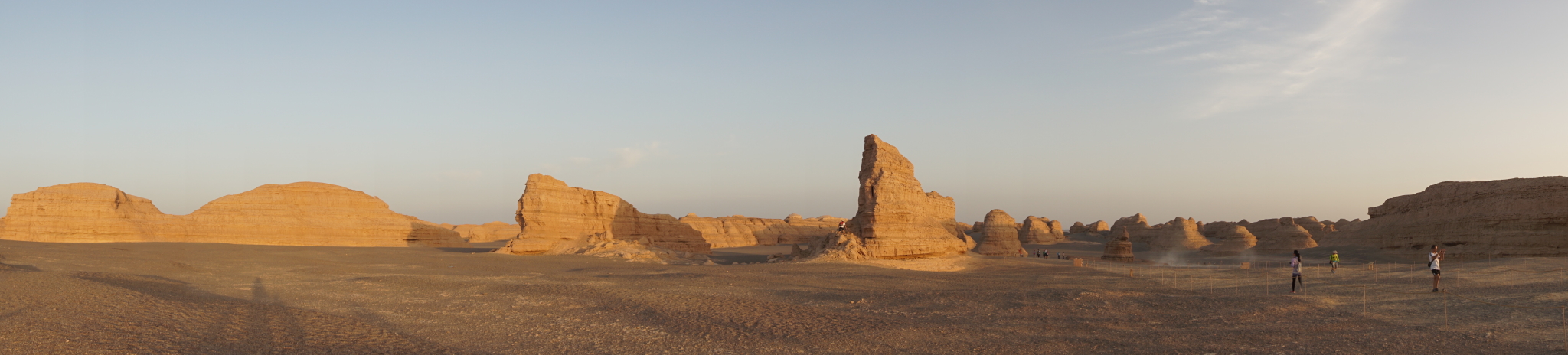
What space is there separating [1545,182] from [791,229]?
73609 millimetres

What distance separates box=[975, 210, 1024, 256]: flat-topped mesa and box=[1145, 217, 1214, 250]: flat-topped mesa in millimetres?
21525

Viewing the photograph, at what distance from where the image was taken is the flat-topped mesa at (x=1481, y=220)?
3478 cm

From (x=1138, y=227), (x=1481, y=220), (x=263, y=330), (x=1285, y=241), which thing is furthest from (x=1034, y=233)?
(x=263, y=330)

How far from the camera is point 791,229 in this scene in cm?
9944

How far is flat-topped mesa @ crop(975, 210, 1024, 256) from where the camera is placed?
183 feet

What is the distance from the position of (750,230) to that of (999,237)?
39441 mm

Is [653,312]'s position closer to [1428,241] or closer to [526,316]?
[526,316]

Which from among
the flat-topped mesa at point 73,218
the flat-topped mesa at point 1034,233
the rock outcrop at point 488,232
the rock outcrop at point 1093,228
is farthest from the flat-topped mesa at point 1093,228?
the flat-topped mesa at point 73,218

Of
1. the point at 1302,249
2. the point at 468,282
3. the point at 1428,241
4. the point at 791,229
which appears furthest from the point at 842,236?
the point at 791,229

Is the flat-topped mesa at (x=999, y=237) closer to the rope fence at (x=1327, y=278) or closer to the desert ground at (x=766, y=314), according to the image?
the rope fence at (x=1327, y=278)

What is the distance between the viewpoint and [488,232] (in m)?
104

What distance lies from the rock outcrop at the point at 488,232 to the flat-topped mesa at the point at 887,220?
65.3 metres

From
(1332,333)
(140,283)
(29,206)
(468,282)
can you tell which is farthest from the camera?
(29,206)

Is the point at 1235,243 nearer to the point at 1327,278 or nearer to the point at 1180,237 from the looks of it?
the point at 1180,237
